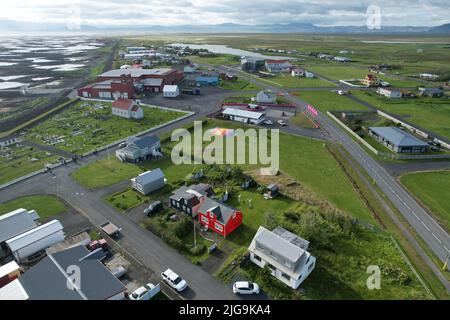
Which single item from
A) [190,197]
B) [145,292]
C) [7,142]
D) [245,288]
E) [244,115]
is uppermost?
[244,115]

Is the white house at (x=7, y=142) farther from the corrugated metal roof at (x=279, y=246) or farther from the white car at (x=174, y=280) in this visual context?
the corrugated metal roof at (x=279, y=246)

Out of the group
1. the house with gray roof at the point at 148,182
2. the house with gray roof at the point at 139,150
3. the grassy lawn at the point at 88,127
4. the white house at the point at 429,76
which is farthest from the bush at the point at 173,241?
the white house at the point at 429,76

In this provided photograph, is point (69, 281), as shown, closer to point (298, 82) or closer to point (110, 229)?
point (110, 229)

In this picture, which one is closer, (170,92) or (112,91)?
(112,91)

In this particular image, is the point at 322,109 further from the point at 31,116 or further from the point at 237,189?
the point at 31,116

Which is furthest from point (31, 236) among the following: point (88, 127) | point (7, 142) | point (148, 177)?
point (88, 127)

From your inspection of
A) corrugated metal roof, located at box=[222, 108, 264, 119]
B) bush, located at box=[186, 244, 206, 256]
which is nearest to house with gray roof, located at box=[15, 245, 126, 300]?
bush, located at box=[186, 244, 206, 256]
